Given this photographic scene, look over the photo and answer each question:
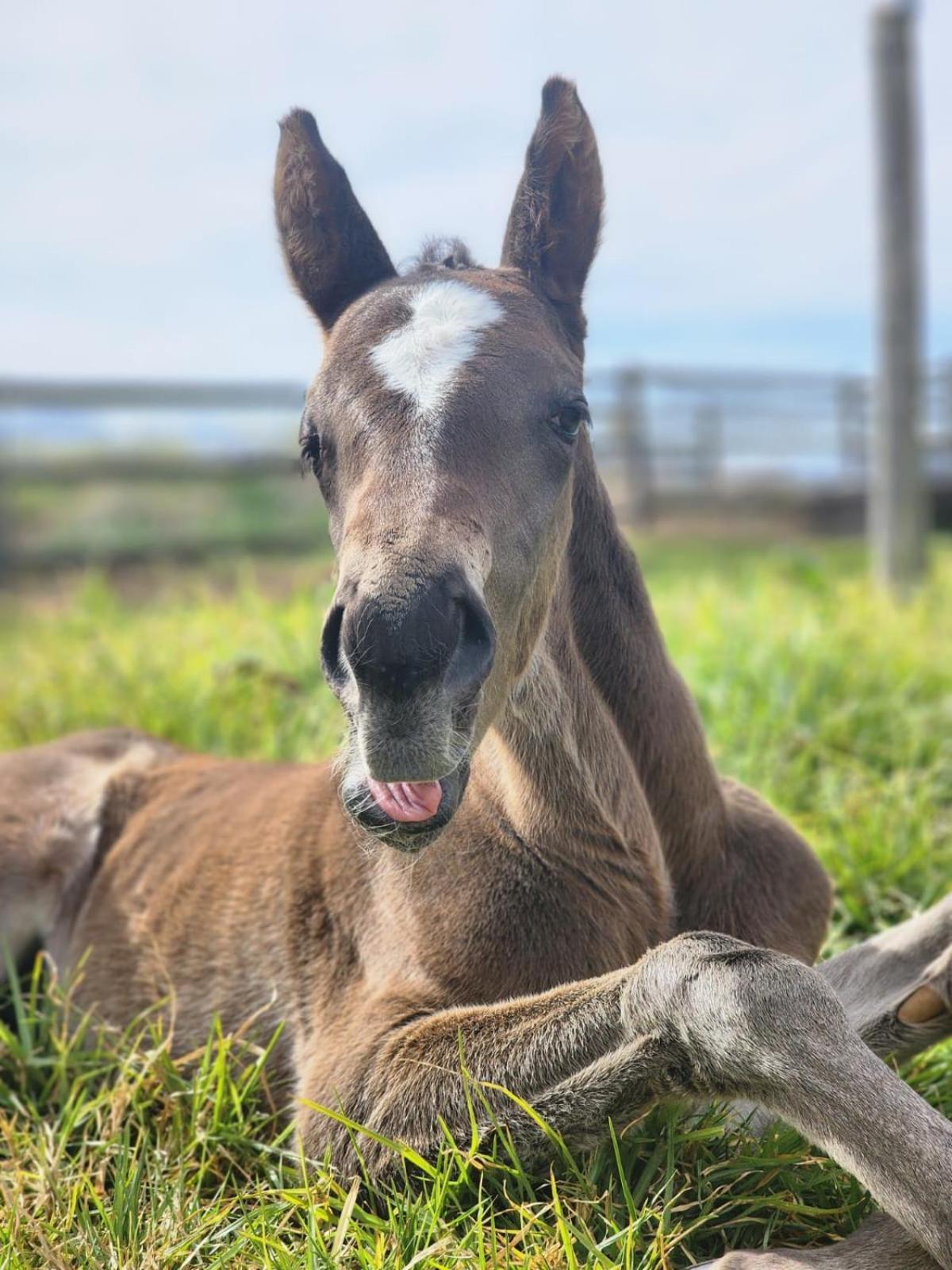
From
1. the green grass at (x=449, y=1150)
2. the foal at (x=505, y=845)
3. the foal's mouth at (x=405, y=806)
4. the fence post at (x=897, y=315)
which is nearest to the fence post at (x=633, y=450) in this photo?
the fence post at (x=897, y=315)

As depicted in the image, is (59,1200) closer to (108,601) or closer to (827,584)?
(108,601)

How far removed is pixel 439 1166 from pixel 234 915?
122 cm

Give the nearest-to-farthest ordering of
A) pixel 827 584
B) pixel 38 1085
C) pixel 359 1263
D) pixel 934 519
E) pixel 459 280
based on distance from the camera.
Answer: pixel 359 1263
pixel 459 280
pixel 38 1085
pixel 827 584
pixel 934 519

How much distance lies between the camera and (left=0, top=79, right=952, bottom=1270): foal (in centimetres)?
219

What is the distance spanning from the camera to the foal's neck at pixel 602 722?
2984mm

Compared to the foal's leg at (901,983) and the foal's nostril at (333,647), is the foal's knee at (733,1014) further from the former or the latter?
the foal's nostril at (333,647)

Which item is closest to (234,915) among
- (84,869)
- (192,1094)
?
(192,1094)

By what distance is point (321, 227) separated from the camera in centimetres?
310

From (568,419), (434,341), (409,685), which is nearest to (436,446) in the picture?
(434,341)

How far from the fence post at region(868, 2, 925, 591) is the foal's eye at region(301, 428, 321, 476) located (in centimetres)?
729

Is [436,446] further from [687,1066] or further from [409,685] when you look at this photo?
[687,1066]

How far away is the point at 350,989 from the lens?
312cm

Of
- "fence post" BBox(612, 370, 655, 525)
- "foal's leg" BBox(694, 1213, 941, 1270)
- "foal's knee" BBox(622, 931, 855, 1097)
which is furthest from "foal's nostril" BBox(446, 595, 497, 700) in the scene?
"fence post" BBox(612, 370, 655, 525)

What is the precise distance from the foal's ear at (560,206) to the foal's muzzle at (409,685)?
1.17 m
